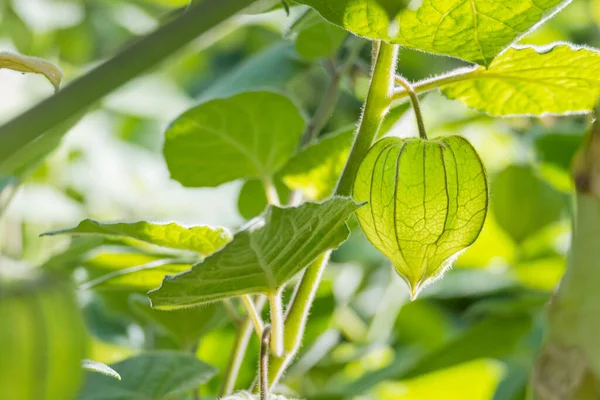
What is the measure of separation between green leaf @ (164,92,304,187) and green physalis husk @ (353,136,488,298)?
0.68ft

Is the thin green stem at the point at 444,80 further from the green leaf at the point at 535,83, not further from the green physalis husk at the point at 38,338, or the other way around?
the green physalis husk at the point at 38,338

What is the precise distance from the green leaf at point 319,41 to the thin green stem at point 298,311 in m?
0.34

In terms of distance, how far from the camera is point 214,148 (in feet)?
2.43

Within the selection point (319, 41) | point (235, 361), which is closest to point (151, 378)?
point (235, 361)

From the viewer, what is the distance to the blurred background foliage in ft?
3.05

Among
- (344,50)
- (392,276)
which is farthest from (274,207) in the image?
(392,276)

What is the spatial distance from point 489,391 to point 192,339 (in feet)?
2.51

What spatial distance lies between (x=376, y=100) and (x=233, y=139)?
23 cm

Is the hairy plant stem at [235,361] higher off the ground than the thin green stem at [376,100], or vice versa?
the thin green stem at [376,100]

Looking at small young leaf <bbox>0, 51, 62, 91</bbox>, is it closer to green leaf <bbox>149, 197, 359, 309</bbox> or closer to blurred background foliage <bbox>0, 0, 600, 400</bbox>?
green leaf <bbox>149, 197, 359, 309</bbox>

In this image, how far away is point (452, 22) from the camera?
46 cm

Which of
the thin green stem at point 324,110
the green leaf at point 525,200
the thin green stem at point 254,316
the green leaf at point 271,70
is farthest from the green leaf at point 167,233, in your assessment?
the green leaf at point 525,200

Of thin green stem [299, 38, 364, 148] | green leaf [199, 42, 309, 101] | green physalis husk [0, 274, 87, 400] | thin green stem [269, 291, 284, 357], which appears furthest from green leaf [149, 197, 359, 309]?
green leaf [199, 42, 309, 101]

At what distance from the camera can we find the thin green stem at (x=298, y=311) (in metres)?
0.54
